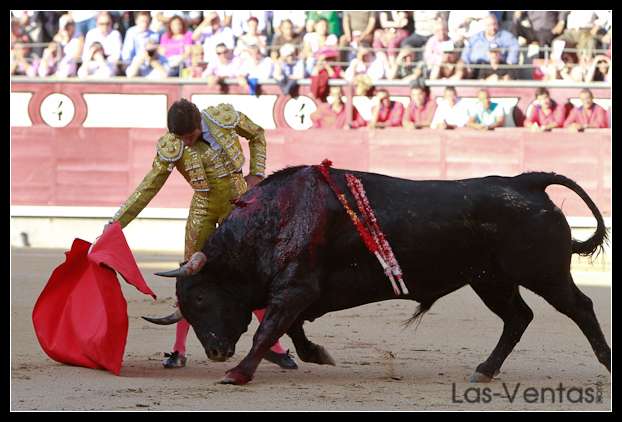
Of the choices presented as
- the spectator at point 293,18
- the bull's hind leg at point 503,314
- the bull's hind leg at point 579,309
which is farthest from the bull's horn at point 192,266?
the spectator at point 293,18

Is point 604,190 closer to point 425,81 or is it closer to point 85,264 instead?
point 425,81

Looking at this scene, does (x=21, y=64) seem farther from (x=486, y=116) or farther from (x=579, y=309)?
(x=579, y=309)

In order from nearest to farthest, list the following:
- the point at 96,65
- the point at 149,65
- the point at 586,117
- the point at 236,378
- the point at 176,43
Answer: the point at 236,378 < the point at 586,117 < the point at 176,43 < the point at 149,65 < the point at 96,65

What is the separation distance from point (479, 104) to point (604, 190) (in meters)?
1.47

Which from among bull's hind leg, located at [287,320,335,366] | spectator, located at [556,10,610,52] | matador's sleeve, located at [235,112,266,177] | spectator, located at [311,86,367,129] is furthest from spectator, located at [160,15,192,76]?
bull's hind leg, located at [287,320,335,366]

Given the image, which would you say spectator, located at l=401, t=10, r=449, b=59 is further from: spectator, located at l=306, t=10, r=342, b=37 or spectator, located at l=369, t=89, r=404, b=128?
spectator, located at l=306, t=10, r=342, b=37

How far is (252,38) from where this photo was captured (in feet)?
40.8

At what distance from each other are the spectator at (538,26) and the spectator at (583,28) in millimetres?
100

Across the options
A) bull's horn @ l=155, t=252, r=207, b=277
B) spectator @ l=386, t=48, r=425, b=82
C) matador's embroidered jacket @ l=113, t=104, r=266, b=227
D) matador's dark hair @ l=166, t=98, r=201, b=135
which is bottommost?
bull's horn @ l=155, t=252, r=207, b=277

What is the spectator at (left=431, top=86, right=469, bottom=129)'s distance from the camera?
12.1 metres

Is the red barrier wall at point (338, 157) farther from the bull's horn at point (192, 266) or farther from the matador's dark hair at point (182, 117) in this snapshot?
the bull's horn at point (192, 266)

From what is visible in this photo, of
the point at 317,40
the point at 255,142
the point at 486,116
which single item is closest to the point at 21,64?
the point at 317,40

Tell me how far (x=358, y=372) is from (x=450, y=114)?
24.5 ft

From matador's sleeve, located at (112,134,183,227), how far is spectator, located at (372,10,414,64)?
24.5 feet
